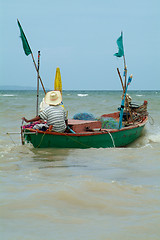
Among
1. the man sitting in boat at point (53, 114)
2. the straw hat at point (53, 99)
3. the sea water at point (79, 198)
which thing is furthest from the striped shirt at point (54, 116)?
the sea water at point (79, 198)

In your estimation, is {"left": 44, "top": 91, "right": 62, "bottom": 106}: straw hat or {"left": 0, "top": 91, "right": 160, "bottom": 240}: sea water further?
{"left": 44, "top": 91, "right": 62, "bottom": 106}: straw hat

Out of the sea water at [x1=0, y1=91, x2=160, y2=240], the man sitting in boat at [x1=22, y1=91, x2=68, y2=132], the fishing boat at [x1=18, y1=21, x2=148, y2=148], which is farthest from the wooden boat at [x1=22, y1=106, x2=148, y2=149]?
the sea water at [x1=0, y1=91, x2=160, y2=240]

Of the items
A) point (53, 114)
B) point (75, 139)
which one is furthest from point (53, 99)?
point (75, 139)

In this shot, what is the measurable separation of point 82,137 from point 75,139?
0.16 meters

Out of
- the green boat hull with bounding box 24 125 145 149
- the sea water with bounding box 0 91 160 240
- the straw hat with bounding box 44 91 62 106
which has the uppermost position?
the straw hat with bounding box 44 91 62 106

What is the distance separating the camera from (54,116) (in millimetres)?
6797

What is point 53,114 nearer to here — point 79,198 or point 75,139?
point 75,139

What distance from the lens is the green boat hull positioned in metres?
6.77

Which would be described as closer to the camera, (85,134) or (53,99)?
(53,99)

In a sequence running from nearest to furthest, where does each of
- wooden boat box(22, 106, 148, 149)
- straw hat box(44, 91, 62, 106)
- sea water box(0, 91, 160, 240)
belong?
1. sea water box(0, 91, 160, 240)
2. wooden boat box(22, 106, 148, 149)
3. straw hat box(44, 91, 62, 106)

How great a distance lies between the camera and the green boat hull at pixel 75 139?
6.77 m

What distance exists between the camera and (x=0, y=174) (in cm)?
493

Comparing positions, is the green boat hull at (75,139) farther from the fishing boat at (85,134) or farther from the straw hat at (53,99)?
the straw hat at (53,99)

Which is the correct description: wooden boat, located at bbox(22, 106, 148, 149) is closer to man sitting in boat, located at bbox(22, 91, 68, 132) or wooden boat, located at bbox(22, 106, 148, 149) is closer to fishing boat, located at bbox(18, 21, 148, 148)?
fishing boat, located at bbox(18, 21, 148, 148)
